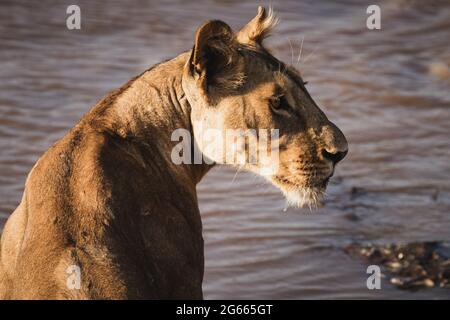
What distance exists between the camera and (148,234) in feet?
16.0

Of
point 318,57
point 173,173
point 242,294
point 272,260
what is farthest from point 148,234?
point 318,57

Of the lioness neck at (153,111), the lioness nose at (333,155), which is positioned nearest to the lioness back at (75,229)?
the lioness neck at (153,111)

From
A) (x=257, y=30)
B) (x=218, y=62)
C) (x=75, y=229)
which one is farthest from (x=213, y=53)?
(x=75, y=229)

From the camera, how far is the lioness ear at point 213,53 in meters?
5.13

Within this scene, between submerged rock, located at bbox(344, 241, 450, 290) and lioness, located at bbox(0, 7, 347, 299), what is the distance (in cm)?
277

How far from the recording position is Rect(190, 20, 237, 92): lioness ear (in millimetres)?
5133

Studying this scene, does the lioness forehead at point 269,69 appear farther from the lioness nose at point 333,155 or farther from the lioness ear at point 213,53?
the lioness nose at point 333,155

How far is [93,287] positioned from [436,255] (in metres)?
4.54

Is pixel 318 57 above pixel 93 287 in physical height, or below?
above

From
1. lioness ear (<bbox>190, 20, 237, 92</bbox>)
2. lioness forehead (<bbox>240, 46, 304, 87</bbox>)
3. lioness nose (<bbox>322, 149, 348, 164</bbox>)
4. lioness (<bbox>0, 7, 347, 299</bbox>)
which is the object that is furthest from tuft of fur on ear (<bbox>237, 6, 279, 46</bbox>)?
lioness nose (<bbox>322, 149, 348, 164</bbox>)

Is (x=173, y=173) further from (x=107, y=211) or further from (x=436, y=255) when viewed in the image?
(x=436, y=255)

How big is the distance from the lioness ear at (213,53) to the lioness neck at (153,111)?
0.57 feet

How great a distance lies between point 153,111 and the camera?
5.34 metres

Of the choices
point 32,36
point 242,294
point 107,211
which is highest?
point 32,36
